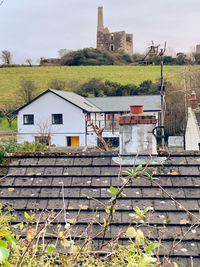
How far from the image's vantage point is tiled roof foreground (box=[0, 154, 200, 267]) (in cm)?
362

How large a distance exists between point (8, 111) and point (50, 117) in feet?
41.1

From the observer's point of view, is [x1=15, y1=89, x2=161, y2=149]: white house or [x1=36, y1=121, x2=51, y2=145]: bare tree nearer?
[x1=36, y1=121, x2=51, y2=145]: bare tree

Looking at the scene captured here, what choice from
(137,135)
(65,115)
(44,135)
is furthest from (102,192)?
(65,115)

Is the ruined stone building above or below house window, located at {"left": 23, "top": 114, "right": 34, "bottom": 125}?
above

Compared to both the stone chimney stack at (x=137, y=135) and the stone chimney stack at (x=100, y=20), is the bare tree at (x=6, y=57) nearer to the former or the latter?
the stone chimney stack at (x=100, y=20)

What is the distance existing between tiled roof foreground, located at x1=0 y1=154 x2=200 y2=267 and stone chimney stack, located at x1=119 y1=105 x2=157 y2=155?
0.28 meters

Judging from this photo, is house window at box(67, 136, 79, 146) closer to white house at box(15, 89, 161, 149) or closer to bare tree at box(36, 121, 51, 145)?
white house at box(15, 89, 161, 149)

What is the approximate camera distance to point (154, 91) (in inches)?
1655

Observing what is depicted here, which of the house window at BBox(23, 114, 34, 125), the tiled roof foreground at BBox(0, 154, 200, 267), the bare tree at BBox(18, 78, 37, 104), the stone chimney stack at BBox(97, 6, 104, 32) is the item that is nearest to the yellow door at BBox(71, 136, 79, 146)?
the house window at BBox(23, 114, 34, 125)

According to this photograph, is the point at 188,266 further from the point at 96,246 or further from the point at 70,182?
the point at 70,182

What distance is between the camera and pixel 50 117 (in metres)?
32.4

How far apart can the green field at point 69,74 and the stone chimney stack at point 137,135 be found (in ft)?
142

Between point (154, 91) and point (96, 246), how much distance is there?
131 ft

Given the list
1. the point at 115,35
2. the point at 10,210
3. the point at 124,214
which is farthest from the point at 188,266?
the point at 115,35
